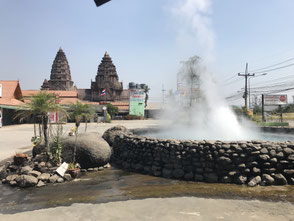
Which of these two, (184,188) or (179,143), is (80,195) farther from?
(179,143)

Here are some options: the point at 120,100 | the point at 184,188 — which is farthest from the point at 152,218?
the point at 120,100

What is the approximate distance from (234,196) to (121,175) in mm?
3788

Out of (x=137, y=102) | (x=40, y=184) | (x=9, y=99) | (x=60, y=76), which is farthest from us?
(x=60, y=76)

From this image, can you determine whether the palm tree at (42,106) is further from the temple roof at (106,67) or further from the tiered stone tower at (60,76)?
the tiered stone tower at (60,76)

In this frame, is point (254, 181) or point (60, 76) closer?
point (254, 181)

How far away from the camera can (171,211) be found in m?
4.84

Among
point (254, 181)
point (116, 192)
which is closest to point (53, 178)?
point (116, 192)

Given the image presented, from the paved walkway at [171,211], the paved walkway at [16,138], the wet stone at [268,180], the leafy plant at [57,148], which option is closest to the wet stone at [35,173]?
the leafy plant at [57,148]

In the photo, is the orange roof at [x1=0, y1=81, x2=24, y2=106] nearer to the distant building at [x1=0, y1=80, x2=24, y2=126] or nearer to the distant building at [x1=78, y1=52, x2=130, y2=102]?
the distant building at [x1=0, y1=80, x2=24, y2=126]

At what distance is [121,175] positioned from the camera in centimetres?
800

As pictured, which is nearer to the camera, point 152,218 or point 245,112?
point 152,218

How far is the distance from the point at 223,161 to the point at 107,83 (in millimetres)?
66319

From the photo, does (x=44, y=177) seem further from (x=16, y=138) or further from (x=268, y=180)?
(x=16, y=138)

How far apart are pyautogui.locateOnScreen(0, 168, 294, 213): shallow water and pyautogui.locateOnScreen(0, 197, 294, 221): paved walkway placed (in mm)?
361
